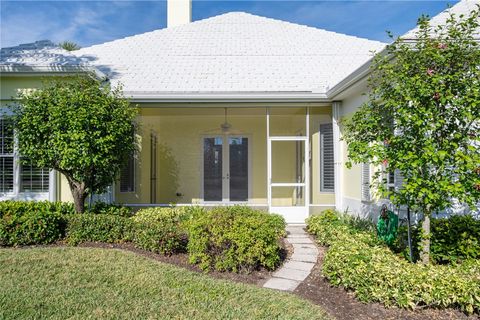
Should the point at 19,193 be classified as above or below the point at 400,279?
above

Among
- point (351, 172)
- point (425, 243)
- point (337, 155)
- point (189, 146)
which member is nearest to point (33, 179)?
point (189, 146)

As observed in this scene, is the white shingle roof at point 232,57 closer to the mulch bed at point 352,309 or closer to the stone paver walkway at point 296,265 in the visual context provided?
the stone paver walkway at point 296,265

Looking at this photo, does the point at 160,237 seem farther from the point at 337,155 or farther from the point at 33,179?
the point at 337,155

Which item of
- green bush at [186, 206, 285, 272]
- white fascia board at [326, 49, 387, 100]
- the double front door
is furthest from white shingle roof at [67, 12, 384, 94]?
green bush at [186, 206, 285, 272]

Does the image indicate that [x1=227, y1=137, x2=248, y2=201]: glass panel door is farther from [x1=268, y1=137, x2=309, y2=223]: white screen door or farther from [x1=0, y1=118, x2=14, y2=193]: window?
[x1=0, y1=118, x2=14, y2=193]: window

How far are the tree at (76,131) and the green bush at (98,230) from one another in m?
0.99

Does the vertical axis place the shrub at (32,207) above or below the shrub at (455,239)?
above

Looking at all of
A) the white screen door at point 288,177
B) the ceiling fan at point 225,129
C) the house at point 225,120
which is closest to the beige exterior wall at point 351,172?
the house at point 225,120

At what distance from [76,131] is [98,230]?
85.3 inches

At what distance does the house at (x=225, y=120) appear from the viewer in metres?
9.25

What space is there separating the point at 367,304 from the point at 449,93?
294cm

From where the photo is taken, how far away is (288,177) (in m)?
10.6

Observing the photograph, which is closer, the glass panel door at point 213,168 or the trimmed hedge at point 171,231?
the trimmed hedge at point 171,231

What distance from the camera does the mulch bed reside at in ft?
13.4
